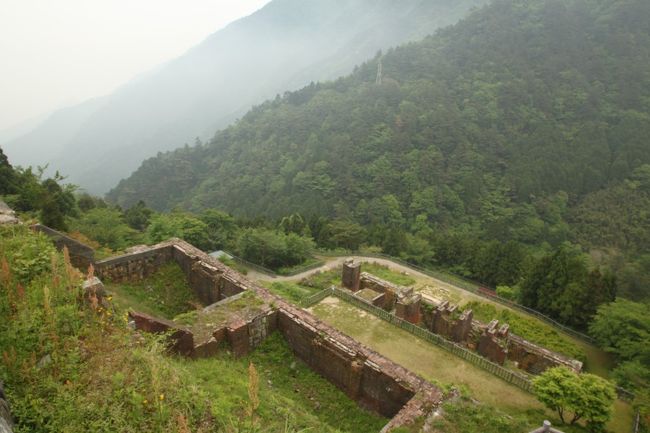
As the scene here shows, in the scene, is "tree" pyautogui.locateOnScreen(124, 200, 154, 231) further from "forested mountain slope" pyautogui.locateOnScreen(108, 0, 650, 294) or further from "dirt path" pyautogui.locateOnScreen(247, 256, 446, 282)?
"forested mountain slope" pyautogui.locateOnScreen(108, 0, 650, 294)

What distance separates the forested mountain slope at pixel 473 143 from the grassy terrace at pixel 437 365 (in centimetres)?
4113

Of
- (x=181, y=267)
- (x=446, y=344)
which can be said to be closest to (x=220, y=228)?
(x=181, y=267)

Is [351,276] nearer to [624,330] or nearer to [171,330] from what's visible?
[171,330]

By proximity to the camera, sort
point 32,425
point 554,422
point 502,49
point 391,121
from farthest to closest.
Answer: point 502,49
point 391,121
point 554,422
point 32,425

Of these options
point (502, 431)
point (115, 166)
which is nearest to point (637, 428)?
point (502, 431)

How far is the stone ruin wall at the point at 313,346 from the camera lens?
8.35 metres

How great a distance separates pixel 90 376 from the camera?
511 centimetres

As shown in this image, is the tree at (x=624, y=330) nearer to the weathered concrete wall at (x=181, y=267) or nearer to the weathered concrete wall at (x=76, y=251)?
the weathered concrete wall at (x=181, y=267)

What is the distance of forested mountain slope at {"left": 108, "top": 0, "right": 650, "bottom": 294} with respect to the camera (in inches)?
2432

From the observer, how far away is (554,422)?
1157 centimetres

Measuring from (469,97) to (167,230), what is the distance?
3157 inches

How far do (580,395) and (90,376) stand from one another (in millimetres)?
12686

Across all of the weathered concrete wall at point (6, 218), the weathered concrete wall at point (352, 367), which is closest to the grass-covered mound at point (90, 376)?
the weathered concrete wall at point (352, 367)

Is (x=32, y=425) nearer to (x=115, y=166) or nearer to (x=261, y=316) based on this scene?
(x=261, y=316)
